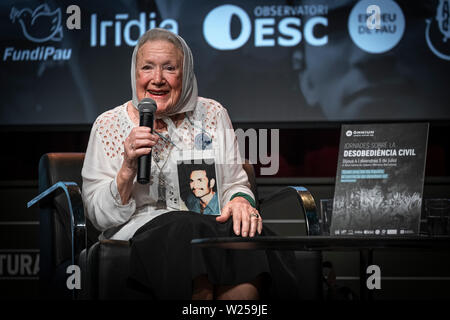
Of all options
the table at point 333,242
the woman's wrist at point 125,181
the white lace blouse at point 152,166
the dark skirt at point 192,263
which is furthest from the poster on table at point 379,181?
the woman's wrist at point 125,181

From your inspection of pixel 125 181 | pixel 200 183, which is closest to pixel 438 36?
pixel 200 183

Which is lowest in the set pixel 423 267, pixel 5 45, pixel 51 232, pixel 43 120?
pixel 423 267

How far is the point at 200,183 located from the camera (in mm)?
2023

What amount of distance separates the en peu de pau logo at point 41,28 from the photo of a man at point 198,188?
1.64 metres

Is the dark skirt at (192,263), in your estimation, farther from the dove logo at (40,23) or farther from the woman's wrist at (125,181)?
the dove logo at (40,23)

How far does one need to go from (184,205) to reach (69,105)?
1612 mm

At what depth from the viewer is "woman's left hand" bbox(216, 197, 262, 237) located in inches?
64.7

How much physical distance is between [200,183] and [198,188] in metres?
0.02

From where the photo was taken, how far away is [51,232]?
6.47ft

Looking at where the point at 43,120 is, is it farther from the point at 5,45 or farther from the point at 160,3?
the point at 160,3

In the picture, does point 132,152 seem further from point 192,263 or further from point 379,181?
point 379,181

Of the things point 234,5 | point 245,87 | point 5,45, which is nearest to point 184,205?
point 245,87

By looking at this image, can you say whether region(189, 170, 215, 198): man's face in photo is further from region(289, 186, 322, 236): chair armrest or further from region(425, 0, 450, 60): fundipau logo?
region(425, 0, 450, 60): fundipau logo
